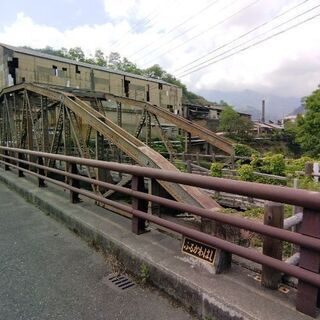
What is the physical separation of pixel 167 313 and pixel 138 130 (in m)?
11.3

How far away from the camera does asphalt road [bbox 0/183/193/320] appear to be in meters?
2.65

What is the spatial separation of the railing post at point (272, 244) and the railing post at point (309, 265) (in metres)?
0.24

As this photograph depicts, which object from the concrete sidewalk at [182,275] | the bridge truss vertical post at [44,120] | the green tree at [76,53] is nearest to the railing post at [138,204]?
the concrete sidewalk at [182,275]

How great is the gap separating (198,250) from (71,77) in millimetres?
41285

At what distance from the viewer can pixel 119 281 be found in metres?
3.19

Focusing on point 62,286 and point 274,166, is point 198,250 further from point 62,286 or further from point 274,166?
point 274,166

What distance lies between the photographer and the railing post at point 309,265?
6.64ft

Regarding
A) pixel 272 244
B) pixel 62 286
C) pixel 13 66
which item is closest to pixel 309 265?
pixel 272 244

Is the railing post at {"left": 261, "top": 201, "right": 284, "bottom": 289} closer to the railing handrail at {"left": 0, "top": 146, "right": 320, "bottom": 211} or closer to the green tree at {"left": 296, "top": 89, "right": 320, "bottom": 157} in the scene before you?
the railing handrail at {"left": 0, "top": 146, "right": 320, "bottom": 211}

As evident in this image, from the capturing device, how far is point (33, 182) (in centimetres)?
786

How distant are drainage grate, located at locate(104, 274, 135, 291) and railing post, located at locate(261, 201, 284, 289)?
1284 mm

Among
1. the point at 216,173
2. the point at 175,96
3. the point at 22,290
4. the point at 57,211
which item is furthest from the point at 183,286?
the point at 175,96

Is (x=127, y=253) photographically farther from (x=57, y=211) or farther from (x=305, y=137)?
(x=305, y=137)

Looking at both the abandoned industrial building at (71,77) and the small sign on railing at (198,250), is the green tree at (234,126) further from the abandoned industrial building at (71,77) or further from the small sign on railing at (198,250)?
the small sign on railing at (198,250)
